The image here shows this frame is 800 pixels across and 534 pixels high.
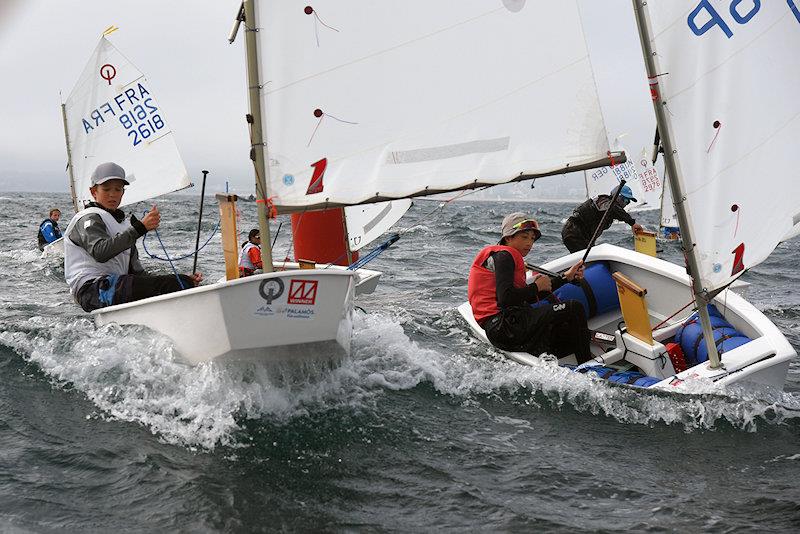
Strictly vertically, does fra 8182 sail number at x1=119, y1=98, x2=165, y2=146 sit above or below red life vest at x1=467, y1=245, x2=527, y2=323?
above

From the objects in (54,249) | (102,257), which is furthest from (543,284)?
(54,249)

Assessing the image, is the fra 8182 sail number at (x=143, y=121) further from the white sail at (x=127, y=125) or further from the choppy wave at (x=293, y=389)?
the choppy wave at (x=293, y=389)

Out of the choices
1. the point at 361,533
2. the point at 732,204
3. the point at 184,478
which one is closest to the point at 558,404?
the point at 732,204

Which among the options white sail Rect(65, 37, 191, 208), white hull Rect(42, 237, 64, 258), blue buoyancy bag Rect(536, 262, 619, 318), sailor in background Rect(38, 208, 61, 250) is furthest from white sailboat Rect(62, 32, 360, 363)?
sailor in background Rect(38, 208, 61, 250)

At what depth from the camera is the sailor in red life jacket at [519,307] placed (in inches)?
220

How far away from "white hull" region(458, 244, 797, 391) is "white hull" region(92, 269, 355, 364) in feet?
6.01

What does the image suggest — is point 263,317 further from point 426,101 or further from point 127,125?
point 127,125

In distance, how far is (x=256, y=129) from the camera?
4.72 meters

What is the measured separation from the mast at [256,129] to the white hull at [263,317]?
0.34m

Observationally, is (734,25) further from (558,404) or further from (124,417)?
(124,417)

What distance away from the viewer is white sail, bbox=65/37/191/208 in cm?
1322

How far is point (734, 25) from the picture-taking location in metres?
4.55

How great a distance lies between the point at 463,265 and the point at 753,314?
29.3 ft

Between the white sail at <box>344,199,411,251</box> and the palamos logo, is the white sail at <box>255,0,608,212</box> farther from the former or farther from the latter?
the white sail at <box>344,199,411,251</box>
